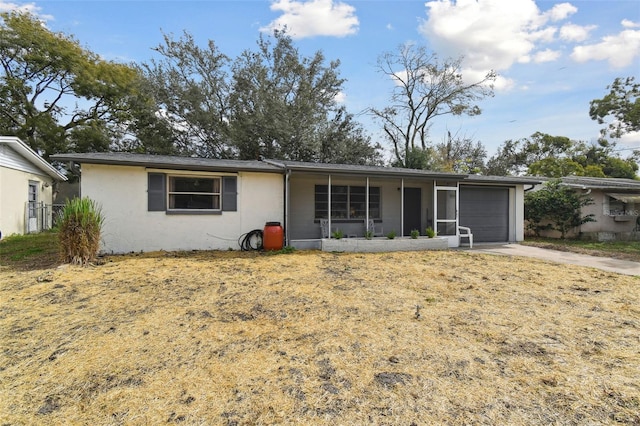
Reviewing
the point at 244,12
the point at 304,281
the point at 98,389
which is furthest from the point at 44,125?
the point at 98,389

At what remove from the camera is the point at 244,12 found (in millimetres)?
9391

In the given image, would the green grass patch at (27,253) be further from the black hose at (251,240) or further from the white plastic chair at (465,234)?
the white plastic chair at (465,234)

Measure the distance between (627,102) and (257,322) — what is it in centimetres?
2867

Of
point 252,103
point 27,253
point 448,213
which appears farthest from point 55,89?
point 448,213

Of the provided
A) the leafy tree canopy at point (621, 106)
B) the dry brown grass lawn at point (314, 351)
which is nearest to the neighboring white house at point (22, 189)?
the dry brown grass lawn at point (314, 351)

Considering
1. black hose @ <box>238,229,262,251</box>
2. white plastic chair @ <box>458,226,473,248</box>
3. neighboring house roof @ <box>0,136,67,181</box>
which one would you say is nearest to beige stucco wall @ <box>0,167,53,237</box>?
neighboring house roof @ <box>0,136,67,181</box>

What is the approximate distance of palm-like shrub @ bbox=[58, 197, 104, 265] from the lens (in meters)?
6.42

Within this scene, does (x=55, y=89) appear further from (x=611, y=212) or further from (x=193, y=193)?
(x=611, y=212)

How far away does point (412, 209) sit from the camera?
12039 millimetres

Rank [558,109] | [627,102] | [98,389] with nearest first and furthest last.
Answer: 1. [98,389]
2. [558,109]
3. [627,102]

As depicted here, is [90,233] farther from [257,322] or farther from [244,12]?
[244,12]

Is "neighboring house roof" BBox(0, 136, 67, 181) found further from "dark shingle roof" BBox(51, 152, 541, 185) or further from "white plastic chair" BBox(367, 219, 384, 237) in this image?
"white plastic chair" BBox(367, 219, 384, 237)

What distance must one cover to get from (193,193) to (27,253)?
4389 mm

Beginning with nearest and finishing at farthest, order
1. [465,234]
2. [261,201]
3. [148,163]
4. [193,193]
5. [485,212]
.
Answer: [148,163] < [193,193] < [261,201] < [465,234] < [485,212]
